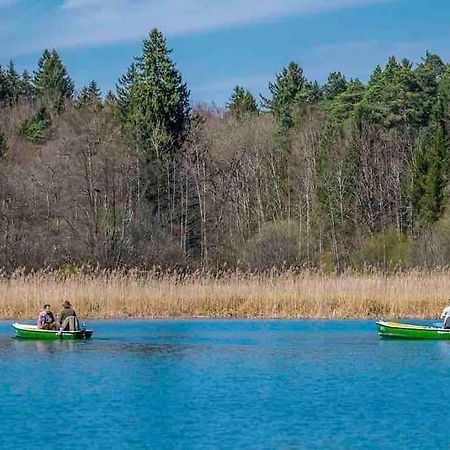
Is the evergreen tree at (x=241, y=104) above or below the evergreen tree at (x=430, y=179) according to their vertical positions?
above

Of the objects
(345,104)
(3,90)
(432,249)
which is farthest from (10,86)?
(432,249)

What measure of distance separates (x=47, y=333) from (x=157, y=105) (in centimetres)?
3086

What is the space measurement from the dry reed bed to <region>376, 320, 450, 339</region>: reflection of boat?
13.5ft

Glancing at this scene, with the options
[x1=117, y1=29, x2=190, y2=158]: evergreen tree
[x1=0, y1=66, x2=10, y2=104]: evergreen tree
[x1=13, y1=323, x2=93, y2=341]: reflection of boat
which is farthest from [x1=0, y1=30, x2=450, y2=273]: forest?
[x1=0, y1=66, x2=10, y2=104]: evergreen tree

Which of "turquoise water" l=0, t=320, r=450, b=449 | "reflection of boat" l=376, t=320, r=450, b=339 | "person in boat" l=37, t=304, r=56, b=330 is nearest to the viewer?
"turquoise water" l=0, t=320, r=450, b=449

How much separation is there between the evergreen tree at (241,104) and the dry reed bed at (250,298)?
5088 cm

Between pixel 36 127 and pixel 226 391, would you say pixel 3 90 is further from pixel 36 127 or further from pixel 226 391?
pixel 226 391

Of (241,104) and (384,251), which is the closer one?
(384,251)

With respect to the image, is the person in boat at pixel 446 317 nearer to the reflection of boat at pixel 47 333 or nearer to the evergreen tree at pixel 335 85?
the reflection of boat at pixel 47 333

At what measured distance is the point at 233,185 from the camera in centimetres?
6788

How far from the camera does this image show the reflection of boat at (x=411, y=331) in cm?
3048

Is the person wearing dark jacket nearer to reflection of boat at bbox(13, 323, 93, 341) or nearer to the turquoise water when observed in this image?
reflection of boat at bbox(13, 323, 93, 341)

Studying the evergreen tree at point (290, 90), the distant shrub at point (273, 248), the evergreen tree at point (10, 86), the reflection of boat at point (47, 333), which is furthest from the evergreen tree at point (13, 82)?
the reflection of boat at point (47, 333)

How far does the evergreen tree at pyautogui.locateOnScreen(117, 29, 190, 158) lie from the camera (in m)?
60.1
